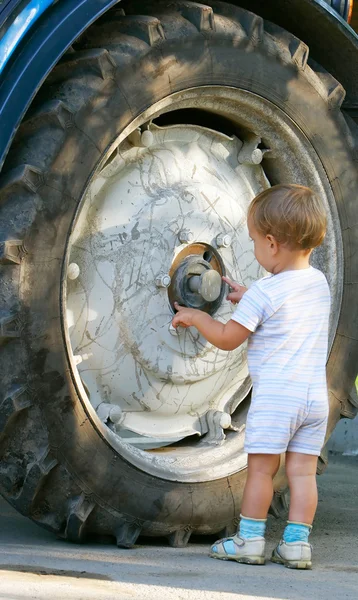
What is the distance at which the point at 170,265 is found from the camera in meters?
2.99

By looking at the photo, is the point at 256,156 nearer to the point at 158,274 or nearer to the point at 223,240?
the point at 223,240

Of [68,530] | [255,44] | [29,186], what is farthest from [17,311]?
[255,44]

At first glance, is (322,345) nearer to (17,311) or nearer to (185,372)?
(185,372)

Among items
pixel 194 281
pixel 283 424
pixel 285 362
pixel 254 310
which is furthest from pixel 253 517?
pixel 194 281

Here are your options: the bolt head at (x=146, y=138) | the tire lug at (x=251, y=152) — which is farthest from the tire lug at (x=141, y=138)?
the tire lug at (x=251, y=152)

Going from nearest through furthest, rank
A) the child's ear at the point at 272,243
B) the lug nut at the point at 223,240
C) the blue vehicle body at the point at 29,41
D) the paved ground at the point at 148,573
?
1. the paved ground at the point at 148,573
2. the blue vehicle body at the point at 29,41
3. the child's ear at the point at 272,243
4. the lug nut at the point at 223,240

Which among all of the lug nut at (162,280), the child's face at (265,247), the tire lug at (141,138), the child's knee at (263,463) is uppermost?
the tire lug at (141,138)

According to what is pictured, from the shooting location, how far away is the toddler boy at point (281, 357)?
9.23 ft

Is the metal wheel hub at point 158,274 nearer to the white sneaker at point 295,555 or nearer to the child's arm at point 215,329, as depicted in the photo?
the child's arm at point 215,329

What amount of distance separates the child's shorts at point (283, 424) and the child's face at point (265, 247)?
1.10 feet

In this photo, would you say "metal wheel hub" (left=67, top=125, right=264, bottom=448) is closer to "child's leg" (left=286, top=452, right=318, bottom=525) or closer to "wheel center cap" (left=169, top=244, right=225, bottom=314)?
"wheel center cap" (left=169, top=244, right=225, bottom=314)

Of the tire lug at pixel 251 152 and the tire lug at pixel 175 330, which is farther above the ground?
the tire lug at pixel 251 152

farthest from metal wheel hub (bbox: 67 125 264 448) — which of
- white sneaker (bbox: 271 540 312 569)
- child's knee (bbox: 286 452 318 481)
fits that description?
white sneaker (bbox: 271 540 312 569)

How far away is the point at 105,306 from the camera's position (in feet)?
9.43
